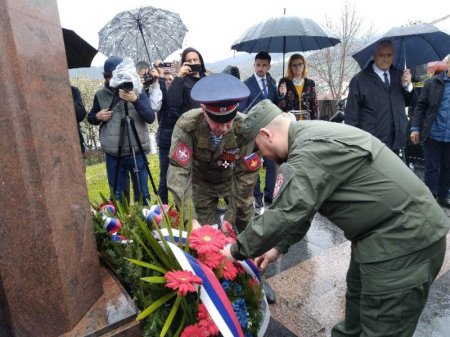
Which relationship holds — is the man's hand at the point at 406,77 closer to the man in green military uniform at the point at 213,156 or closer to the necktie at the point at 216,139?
the man in green military uniform at the point at 213,156

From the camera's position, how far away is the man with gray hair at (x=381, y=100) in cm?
438

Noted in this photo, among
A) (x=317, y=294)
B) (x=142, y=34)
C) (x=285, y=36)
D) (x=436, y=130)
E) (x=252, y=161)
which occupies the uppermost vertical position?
(x=142, y=34)

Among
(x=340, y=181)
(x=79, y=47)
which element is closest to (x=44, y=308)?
(x=340, y=181)

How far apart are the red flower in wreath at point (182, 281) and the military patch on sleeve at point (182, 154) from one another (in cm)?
102

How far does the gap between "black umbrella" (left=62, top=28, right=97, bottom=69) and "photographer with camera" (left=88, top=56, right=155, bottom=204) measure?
22 cm

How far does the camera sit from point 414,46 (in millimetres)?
4844

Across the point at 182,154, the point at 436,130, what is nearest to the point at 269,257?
the point at 182,154

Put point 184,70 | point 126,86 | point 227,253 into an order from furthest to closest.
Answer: point 184,70 < point 126,86 < point 227,253

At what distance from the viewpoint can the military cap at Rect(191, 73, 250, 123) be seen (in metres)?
2.43

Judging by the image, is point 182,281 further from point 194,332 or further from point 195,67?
point 195,67

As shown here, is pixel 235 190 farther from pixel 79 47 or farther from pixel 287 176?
pixel 79 47

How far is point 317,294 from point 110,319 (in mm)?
1820

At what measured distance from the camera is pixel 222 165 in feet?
9.84

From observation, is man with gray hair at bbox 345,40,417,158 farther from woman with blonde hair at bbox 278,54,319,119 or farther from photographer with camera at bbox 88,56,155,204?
photographer with camera at bbox 88,56,155,204
